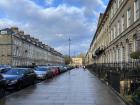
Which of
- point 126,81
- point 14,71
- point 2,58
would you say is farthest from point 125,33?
point 2,58

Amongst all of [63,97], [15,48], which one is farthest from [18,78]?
[15,48]

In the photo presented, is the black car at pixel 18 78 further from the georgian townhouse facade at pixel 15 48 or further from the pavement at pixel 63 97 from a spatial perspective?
the georgian townhouse facade at pixel 15 48

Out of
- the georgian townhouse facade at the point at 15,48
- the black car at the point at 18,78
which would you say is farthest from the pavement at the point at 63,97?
the georgian townhouse facade at the point at 15,48

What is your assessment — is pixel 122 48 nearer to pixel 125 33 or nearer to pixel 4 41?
pixel 125 33

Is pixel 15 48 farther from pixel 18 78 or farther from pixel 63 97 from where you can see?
pixel 63 97

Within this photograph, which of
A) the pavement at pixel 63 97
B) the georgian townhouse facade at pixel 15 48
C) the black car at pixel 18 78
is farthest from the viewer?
the georgian townhouse facade at pixel 15 48

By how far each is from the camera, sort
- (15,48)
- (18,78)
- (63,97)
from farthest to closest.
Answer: (15,48) → (18,78) → (63,97)

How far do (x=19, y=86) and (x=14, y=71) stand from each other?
248 centimetres

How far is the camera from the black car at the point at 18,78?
76.0ft

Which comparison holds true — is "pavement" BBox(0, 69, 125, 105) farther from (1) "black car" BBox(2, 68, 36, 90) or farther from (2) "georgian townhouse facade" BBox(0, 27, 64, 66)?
(2) "georgian townhouse facade" BBox(0, 27, 64, 66)

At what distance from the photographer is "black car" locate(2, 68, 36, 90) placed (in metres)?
23.2

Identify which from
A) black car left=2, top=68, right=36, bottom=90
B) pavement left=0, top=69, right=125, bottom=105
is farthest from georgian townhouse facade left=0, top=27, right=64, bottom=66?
pavement left=0, top=69, right=125, bottom=105

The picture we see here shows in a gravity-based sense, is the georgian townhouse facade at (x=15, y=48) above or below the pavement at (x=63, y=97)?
above

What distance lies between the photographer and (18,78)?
78.5 ft
